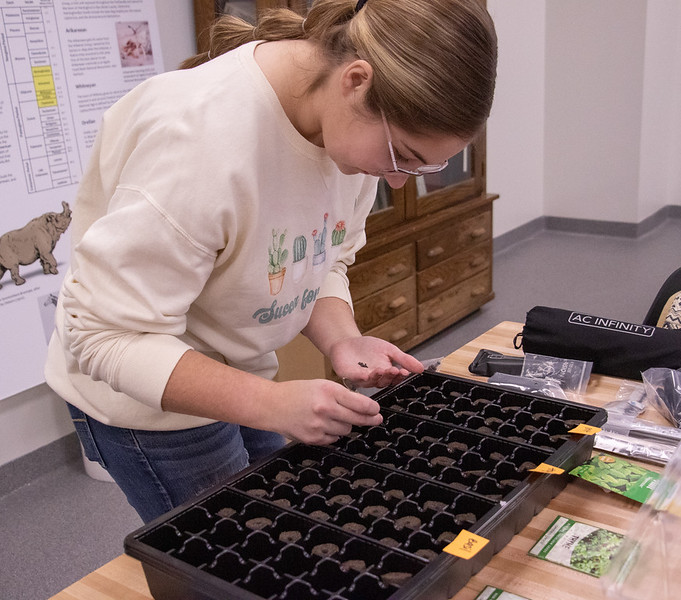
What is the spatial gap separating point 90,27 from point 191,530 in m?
1.85

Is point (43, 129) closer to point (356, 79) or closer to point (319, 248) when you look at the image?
point (319, 248)

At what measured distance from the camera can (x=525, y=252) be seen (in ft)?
14.9

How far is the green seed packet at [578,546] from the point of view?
2.69ft

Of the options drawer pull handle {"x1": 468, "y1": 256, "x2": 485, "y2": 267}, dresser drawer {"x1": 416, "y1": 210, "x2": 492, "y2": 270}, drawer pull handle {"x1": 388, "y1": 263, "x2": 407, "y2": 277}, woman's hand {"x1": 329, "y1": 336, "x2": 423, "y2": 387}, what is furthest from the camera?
drawer pull handle {"x1": 468, "y1": 256, "x2": 485, "y2": 267}

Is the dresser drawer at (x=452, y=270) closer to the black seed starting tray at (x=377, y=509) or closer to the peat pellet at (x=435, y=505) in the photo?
the black seed starting tray at (x=377, y=509)

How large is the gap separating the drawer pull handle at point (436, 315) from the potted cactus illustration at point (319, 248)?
2.14 m

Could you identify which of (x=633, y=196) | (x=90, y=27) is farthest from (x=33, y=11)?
(x=633, y=196)

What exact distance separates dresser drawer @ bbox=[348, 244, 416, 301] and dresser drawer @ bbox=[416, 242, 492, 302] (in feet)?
0.38

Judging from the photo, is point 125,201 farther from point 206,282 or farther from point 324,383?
point 324,383

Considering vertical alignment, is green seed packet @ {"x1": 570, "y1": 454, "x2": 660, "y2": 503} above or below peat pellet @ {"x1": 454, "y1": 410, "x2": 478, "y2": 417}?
below

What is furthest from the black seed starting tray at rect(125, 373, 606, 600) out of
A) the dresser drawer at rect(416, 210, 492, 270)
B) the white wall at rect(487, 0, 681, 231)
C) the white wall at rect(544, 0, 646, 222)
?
the white wall at rect(544, 0, 646, 222)

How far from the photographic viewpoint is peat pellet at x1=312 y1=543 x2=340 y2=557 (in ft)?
2.53

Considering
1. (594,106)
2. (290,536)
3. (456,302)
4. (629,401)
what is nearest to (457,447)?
(290,536)

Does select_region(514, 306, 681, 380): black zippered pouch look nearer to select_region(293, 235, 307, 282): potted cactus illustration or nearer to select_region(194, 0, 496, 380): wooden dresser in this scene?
select_region(293, 235, 307, 282): potted cactus illustration
